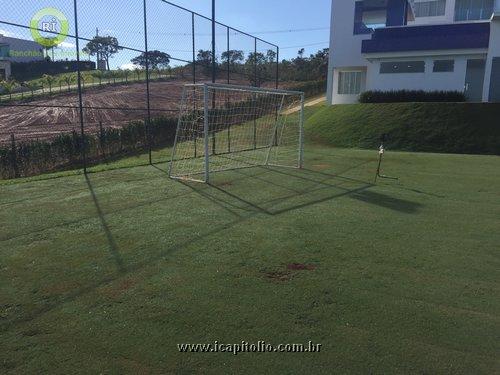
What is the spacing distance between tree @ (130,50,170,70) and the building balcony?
16884 mm

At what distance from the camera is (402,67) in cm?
2527

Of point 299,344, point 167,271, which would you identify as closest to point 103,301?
point 167,271

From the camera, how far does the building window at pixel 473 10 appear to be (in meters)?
26.9

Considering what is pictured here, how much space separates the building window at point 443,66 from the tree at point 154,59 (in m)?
17.9

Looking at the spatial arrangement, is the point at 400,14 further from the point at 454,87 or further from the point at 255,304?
the point at 255,304

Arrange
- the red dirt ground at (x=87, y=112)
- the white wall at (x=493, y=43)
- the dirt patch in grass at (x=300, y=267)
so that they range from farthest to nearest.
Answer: the red dirt ground at (x=87, y=112)
the white wall at (x=493, y=43)
the dirt patch in grass at (x=300, y=267)

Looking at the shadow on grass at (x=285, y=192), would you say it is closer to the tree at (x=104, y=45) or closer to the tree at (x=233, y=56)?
the tree at (x=104, y=45)

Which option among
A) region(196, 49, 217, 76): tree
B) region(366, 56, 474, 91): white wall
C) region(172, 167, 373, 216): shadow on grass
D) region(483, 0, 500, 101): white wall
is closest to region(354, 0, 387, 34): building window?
region(366, 56, 474, 91): white wall

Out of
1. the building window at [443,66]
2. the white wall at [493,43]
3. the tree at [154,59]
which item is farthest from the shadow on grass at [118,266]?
the building window at [443,66]

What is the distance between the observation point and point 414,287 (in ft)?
11.9

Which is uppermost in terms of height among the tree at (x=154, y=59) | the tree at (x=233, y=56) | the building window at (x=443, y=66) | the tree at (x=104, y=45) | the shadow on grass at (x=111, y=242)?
the building window at (x=443, y=66)

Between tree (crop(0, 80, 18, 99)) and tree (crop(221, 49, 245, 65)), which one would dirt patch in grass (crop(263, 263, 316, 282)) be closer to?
tree (crop(221, 49, 245, 65))

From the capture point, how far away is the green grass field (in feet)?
8.57

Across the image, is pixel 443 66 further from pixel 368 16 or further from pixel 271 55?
pixel 271 55
